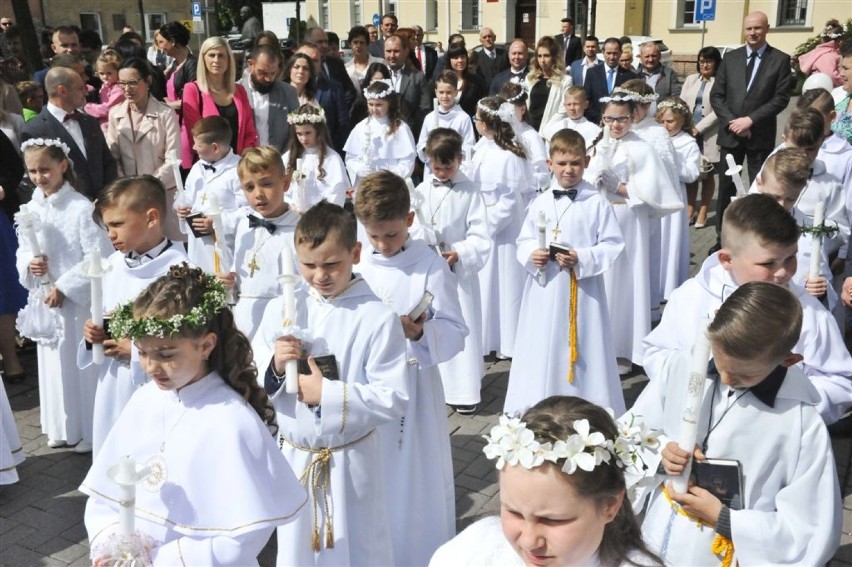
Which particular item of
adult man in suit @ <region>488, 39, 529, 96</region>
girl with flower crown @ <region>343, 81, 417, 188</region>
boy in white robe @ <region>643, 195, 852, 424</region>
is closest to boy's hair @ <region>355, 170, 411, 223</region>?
boy in white robe @ <region>643, 195, 852, 424</region>

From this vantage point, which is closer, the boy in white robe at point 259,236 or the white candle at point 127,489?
the white candle at point 127,489

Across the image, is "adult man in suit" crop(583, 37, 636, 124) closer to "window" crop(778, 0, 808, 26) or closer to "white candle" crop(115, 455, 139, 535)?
"white candle" crop(115, 455, 139, 535)

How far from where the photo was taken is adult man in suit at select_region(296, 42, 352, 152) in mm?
10148

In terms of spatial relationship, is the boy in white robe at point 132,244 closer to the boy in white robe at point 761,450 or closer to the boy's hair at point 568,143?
the boy's hair at point 568,143

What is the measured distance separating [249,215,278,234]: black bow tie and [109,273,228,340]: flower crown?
2331mm

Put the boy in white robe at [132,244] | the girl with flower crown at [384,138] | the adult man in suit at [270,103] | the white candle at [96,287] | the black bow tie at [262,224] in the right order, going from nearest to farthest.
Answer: the white candle at [96,287] → the boy in white robe at [132,244] → the black bow tie at [262,224] → the adult man in suit at [270,103] → the girl with flower crown at [384,138]

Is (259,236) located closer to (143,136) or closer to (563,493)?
(143,136)

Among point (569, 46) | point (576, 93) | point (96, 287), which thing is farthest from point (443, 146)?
point (569, 46)

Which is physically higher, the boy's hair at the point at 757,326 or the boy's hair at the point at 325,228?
the boy's hair at the point at 325,228

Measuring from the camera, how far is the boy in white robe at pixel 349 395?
3520mm

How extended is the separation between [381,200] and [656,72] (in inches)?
385

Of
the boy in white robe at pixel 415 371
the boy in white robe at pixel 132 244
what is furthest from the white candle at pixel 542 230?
the boy in white robe at pixel 132 244

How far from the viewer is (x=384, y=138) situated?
970 centimetres

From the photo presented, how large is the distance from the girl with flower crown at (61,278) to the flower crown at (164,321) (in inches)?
112
